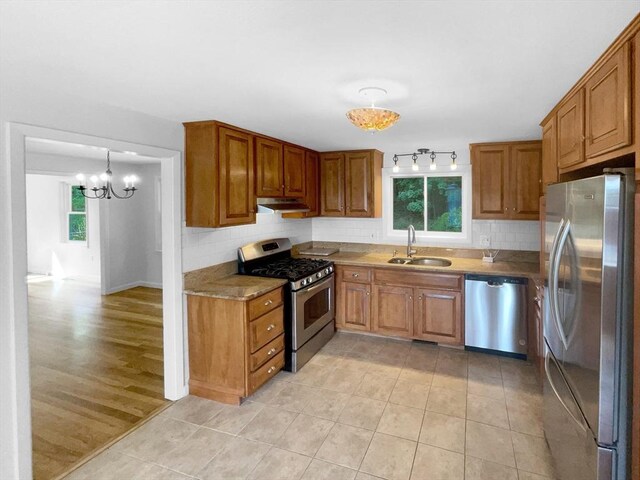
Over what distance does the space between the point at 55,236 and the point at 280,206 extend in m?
6.55

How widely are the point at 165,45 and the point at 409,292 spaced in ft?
10.9

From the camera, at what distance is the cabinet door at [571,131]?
209cm

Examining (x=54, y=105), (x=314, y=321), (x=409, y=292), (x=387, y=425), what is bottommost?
(x=387, y=425)

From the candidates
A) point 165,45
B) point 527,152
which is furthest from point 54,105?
point 527,152

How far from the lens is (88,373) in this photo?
3.51m

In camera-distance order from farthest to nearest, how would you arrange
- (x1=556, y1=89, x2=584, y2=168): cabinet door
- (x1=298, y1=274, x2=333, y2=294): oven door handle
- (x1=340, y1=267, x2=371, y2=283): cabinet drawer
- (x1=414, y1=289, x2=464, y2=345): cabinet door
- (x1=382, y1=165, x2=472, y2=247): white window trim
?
(x1=382, y1=165, x2=472, y2=247): white window trim < (x1=340, y1=267, x2=371, y2=283): cabinet drawer < (x1=414, y1=289, x2=464, y2=345): cabinet door < (x1=298, y1=274, x2=333, y2=294): oven door handle < (x1=556, y1=89, x2=584, y2=168): cabinet door

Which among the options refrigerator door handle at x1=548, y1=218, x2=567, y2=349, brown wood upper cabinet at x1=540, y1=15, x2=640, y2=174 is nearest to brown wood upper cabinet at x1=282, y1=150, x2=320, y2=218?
brown wood upper cabinet at x1=540, y1=15, x2=640, y2=174

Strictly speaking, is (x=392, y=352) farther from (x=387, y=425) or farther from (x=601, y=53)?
(x=601, y=53)

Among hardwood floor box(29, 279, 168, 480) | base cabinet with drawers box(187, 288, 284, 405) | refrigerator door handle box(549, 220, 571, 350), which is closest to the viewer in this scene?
refrigerator door handle box(549, 220, 571, 350)

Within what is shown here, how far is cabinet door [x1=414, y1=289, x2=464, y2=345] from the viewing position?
390 cm

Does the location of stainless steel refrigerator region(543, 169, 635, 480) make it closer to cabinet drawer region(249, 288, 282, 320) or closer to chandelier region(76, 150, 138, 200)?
cabinet drawer region(249, 288, 282, 320)

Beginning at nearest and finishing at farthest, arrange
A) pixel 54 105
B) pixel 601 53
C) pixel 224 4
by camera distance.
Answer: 1. pixel 224 4
2. pixel 601 53
3. pixel 54 105

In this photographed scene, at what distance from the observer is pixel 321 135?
360 centimetres

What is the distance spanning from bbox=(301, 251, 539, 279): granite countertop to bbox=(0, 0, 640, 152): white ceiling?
5.37 ft
